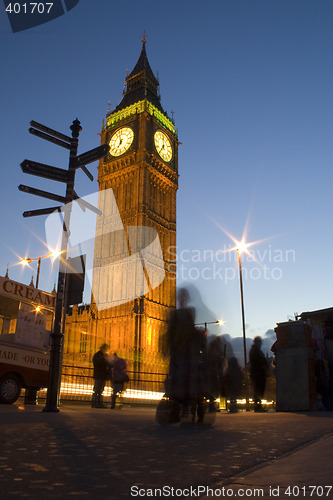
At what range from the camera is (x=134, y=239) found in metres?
50.4

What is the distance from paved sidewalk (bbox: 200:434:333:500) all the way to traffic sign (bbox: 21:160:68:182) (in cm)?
757

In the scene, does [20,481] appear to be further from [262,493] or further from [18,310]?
[18,310]

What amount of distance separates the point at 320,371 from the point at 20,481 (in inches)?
543

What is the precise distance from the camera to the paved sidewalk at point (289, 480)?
7.07 ft

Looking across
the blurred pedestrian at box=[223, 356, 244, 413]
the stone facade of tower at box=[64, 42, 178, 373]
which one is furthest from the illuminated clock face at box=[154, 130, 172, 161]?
the blurred pedestrian at box=[223, 356, 244, 413]

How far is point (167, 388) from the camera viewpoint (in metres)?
6.75

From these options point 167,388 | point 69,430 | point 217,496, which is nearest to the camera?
point 217,496

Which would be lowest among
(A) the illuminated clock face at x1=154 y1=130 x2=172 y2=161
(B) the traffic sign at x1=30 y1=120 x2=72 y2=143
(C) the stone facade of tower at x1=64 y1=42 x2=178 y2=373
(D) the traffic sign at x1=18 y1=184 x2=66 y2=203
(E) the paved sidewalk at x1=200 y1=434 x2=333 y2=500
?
(E) the paved sidewalk at x1=200 y1=434 x2=333 y2=500

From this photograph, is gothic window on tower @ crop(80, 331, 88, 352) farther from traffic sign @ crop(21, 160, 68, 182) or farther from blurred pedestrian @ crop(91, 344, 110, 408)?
traffic sign @ crop(21, 160, 68, 182)

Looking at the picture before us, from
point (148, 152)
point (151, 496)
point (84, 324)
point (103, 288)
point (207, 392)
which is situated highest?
point (148, 152)

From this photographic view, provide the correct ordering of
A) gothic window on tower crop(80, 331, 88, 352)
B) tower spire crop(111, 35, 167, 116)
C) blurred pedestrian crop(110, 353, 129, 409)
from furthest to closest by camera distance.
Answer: tower spire crop(111, 35, 167, 116), gothic window on tower crop(80, 331, 88, 352), blurred pedestrian crop(110, 353, 129, 409)

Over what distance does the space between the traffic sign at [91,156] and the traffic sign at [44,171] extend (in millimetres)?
394

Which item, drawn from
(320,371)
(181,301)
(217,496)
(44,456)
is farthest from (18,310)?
(320,371)

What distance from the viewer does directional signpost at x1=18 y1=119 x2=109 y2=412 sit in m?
8.48
